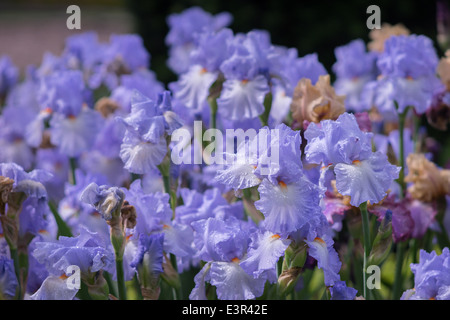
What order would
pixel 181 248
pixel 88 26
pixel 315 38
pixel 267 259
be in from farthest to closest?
1. pixel 88 26
2. pixel 315 38
3. pixel 181 248
4. pixel 267 259

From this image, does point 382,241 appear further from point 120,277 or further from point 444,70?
point 444,70

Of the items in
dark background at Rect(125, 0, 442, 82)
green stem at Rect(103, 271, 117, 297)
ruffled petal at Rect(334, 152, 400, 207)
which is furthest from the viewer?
dark background at Rect(125, 0, 442, 82)

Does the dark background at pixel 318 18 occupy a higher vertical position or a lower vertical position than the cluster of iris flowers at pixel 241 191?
higher

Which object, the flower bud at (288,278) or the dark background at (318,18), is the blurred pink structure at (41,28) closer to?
the dark background at (318,18)

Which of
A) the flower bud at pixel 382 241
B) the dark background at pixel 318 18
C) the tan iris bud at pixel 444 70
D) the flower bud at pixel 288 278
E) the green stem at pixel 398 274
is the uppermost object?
the dark background at pixel 318 18

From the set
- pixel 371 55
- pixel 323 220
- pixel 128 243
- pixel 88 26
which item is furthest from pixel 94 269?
pixel 88 26

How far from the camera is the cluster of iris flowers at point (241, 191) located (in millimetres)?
1666

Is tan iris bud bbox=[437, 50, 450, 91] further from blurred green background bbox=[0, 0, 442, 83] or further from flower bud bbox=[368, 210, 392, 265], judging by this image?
blurred green background bbox=[0, 0, 442, 83]

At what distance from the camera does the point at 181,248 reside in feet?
6.31

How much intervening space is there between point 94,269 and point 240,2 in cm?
446

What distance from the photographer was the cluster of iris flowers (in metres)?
1.67

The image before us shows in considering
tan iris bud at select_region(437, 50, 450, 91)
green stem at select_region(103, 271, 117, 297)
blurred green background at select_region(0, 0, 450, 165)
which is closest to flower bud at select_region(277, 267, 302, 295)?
green stem at select_region(103, 271, 117, 297)

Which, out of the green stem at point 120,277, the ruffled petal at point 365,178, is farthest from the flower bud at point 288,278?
the green stem at point 120,277

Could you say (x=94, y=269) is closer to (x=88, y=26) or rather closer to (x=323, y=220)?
(x=323, y=220)
